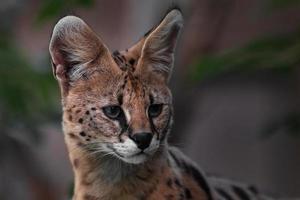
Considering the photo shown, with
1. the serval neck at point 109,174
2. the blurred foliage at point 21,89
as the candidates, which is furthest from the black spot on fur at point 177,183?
the blurred foliage at point 21,89

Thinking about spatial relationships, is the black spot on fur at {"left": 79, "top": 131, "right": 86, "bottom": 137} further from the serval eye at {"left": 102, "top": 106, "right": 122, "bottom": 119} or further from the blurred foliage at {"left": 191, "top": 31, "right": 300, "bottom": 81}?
the blurred foliage at {"left": 191, "top": 31, "right": 300, "bottom": 81}

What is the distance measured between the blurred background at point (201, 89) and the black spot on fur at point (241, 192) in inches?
24.7

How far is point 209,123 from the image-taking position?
12.9m

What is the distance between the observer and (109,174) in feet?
17.0

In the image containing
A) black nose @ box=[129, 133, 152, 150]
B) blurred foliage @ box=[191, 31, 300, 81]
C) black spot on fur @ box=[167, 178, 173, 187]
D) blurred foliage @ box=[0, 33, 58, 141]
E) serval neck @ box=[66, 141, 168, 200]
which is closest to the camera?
black nose @ box=[129, 133, 152, 150]

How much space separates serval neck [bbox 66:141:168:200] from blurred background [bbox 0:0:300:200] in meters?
0.78

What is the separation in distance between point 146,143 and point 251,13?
738 cm

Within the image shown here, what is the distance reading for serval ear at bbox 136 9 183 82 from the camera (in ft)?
16.4

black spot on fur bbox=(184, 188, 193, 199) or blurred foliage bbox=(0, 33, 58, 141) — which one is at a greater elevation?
blurred foliage bbox=(0, 33, 58, 141)

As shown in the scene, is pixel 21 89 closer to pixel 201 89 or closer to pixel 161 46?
pixel 161 46

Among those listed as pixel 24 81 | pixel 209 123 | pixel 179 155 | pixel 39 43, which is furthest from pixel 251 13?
pixel 179 155

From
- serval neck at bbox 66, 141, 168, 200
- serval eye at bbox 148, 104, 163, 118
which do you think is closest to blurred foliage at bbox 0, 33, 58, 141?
serval neck at bbox 66, 141, 168, 200

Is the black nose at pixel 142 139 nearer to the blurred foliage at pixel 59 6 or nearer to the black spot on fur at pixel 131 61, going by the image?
the black spot on fur at pixel 131 61

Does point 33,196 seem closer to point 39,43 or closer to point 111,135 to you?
point 39,43
